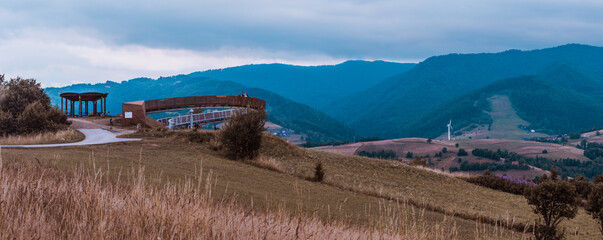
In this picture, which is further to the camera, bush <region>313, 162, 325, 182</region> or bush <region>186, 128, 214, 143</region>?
bush <region>186, 128, 214, 143</region>

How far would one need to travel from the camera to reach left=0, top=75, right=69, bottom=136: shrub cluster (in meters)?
27.8

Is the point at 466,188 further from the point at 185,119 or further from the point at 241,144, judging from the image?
the point at 185,119

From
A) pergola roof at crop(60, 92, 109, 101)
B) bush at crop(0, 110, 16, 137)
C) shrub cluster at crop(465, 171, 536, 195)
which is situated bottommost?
shrub cluster at crop(465, 171, 536, 195)

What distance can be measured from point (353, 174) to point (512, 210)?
8119mm

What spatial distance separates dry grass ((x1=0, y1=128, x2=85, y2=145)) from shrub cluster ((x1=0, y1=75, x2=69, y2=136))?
1556 mm

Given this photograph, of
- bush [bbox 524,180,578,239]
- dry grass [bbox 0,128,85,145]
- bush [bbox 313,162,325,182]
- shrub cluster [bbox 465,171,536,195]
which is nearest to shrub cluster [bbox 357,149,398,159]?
shrub cluster [bbox 465,171,536,195]

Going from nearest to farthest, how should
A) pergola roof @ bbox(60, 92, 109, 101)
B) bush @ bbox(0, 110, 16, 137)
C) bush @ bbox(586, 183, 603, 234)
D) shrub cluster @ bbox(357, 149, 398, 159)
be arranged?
bush @ bbox(586, 183, 603, 234), bush @ bbox(0, 110, 16, 137), pergola roof @ bbox(60, 92, 109, 101), shrub cluster @ bbox(357, 149, 398, 159)

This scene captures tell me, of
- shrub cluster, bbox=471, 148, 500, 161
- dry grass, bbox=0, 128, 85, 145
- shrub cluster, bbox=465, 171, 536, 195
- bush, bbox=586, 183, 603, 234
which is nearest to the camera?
bush, bbox=586, 183, 603, 234

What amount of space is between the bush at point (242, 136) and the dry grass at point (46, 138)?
9.28m

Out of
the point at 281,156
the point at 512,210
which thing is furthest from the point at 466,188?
the point at 281,156

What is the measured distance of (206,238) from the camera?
5199mm

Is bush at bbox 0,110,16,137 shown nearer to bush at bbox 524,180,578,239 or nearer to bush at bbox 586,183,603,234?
bush at bbox 524,180,578,239

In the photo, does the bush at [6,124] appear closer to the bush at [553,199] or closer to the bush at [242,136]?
the bush at [242,136]

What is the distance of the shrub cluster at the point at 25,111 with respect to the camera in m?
27.8
